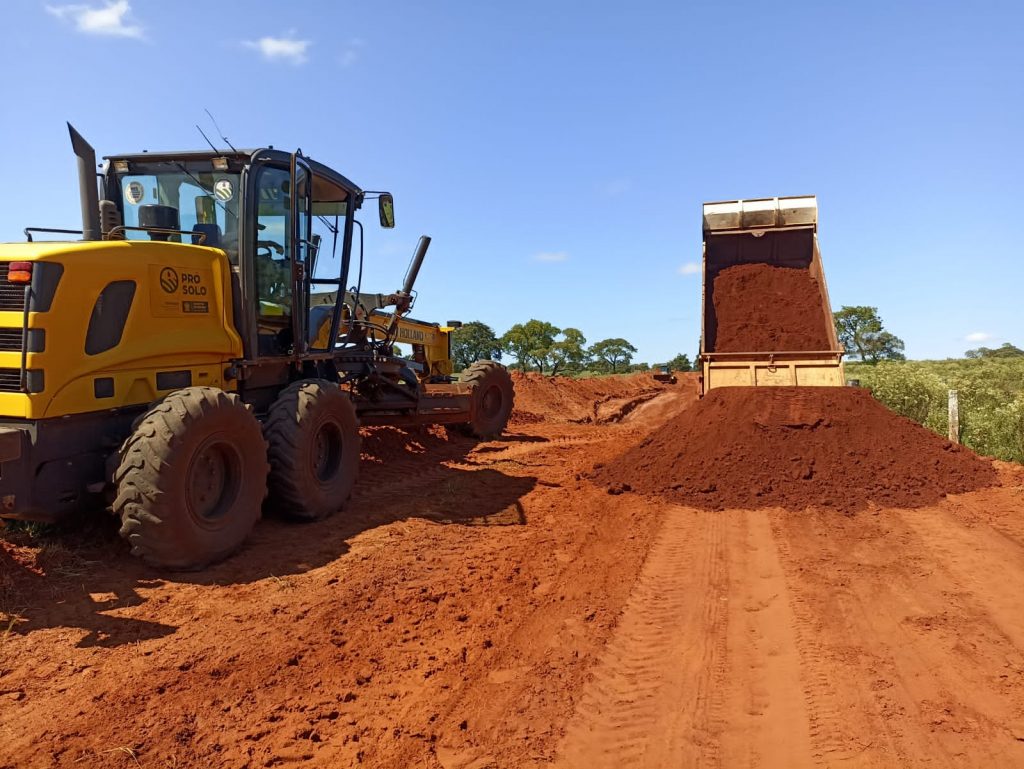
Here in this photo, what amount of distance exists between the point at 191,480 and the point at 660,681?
324 cm

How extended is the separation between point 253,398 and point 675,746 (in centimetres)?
487

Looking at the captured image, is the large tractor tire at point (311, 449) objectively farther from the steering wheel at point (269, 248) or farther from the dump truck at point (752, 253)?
the dump truck at point (752, 253)

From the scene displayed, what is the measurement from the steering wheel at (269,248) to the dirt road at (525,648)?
7.83 feet

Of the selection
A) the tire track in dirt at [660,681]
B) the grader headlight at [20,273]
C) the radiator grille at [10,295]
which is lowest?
the tire track in dirt at [660,681]

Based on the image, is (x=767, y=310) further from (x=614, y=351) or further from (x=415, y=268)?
(x=614, y=351)

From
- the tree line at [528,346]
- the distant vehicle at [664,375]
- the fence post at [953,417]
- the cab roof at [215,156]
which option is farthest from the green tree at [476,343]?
the cab roof at [215,156]

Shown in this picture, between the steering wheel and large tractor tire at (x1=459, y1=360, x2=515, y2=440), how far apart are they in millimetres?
5192

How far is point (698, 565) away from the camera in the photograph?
5297 mm

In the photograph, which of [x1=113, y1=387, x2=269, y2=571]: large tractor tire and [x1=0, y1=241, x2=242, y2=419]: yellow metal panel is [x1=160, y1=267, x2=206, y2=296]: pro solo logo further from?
[x1=113, y1=387, x2=269, y2=571]: large tractor tire

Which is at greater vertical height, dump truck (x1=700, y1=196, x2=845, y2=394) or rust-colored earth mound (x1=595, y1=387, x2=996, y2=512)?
dump truck (x1=700, y1=196, x2=845, y2=394)

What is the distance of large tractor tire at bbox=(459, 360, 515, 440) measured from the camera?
1138cm

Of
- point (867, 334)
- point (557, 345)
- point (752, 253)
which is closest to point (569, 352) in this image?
point (557, 345)

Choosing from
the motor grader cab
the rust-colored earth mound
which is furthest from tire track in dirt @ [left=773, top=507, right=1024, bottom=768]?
the motor grader cab

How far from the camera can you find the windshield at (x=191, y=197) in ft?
19.5
